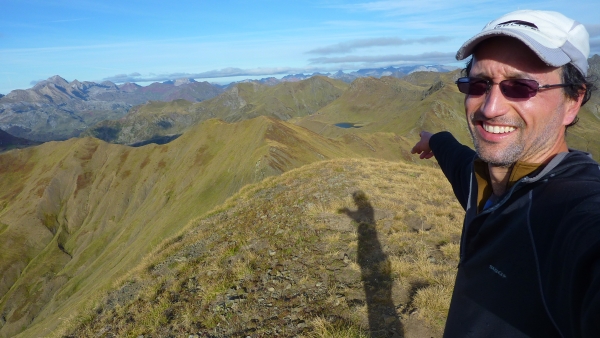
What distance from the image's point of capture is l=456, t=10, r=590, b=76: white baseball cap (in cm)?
235

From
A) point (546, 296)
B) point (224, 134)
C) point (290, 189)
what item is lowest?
point (224, 134)

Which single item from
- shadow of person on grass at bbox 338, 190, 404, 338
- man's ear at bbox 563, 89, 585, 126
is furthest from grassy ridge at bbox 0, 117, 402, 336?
man's ear at bbox 563, 89, 585, 126

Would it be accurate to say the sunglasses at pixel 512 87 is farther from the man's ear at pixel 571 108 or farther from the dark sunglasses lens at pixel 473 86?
the man's ear at pixel 571 108

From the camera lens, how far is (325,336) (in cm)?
625

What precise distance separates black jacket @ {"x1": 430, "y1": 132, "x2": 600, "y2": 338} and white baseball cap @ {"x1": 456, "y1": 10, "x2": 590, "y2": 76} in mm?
739

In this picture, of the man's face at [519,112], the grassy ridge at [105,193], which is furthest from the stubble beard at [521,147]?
the grassy ridge at [105,193]

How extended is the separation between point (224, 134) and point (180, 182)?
61.4 feet

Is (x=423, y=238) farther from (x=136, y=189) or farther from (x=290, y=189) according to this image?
(x=136, y=189)

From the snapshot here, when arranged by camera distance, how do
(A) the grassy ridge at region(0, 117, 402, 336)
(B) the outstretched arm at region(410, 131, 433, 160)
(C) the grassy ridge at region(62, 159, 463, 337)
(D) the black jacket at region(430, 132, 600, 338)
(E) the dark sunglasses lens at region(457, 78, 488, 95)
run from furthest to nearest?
1. (A) the grassy ridge at region(0, 117, 402, 336)
2. (C) the grassy ridge at region(62, 159, 463, 337)
3. (B) the outstretched arm at region(410, 131, 433, 160)
4. (E) the dark sunglasses lens at region(457, 78, 488, 95)
5. (D) the black jacket at region(430, 132, 600, 338)

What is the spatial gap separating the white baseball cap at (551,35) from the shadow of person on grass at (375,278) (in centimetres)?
571

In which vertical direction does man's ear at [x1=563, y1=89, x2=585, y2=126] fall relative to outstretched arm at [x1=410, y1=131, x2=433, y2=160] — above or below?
above

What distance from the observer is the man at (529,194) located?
6.10ft

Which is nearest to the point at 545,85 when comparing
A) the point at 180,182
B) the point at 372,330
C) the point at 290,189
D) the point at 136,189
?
the point at 372,330

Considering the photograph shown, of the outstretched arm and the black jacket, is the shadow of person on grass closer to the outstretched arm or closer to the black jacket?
the outstretched arm
